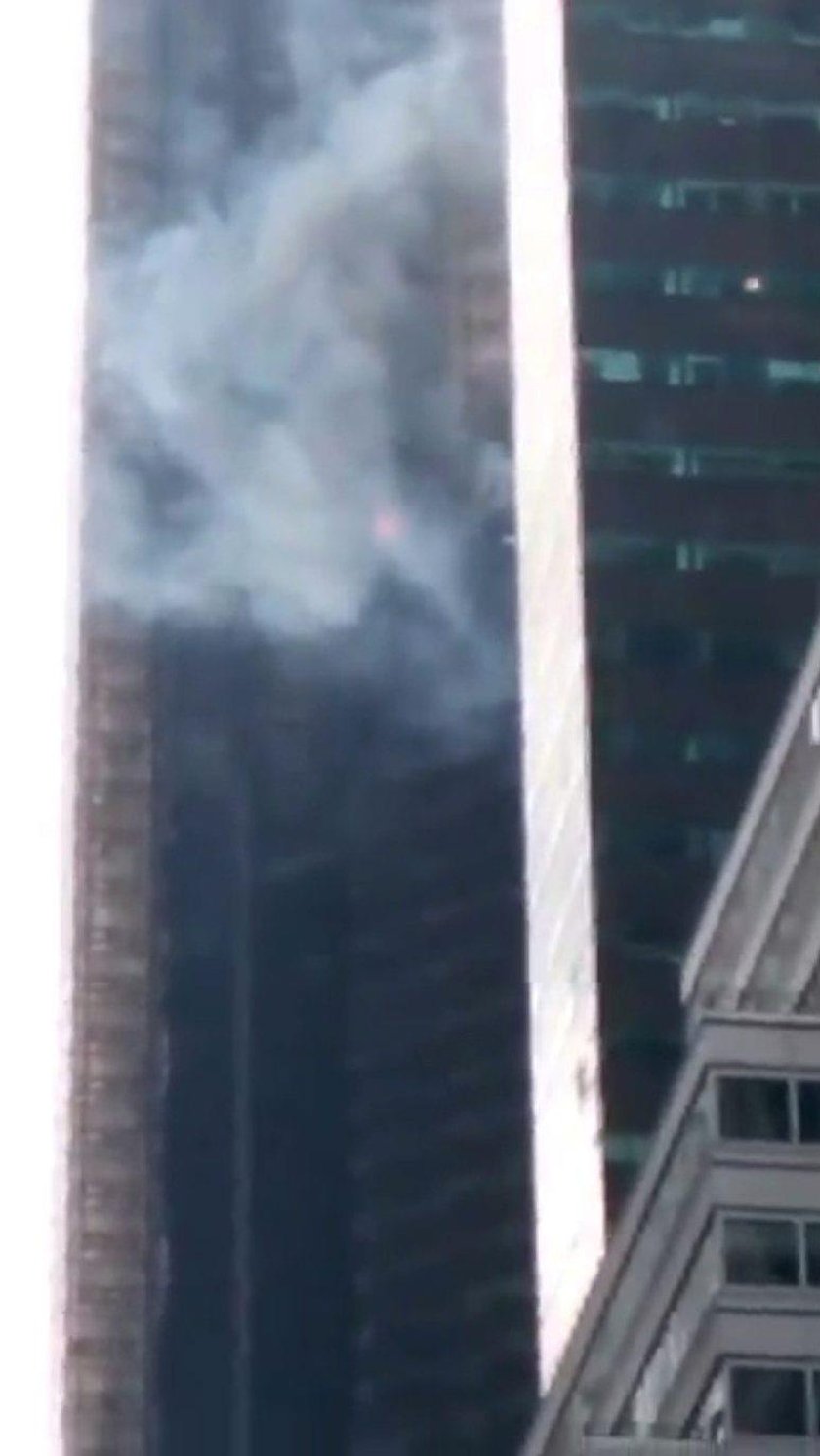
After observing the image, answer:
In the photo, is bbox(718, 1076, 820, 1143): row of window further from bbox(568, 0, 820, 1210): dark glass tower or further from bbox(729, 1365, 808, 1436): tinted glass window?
bbox(568, 0, 820, 1210): dark glass tower

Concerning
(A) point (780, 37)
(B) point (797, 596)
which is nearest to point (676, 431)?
(B) point (797, 596)

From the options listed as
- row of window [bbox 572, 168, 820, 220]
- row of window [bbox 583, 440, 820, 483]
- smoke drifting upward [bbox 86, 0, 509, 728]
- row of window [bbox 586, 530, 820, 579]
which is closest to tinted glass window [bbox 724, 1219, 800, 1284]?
row of window [bbox 586, 530, 820, 579]

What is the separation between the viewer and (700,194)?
483 ft

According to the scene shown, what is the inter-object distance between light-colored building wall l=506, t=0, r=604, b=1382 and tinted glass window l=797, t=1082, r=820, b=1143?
1776 inches

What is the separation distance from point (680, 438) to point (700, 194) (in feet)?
30.0

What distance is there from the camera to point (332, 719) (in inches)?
7692

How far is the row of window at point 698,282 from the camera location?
474ft

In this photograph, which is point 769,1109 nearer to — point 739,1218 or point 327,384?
point 739,1218

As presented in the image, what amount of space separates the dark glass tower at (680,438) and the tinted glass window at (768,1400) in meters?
46.9

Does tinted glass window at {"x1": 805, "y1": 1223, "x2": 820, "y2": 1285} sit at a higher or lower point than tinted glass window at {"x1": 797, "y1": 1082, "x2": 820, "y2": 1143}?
lower

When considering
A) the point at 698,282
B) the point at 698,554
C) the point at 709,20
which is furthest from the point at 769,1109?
the point at 709,20

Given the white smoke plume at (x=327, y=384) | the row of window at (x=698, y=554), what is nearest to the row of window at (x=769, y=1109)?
the row of window at (x=698, y=554)

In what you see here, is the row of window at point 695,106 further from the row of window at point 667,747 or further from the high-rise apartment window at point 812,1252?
the high-rise apartment window at point 812,1252

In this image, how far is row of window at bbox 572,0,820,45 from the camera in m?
150
